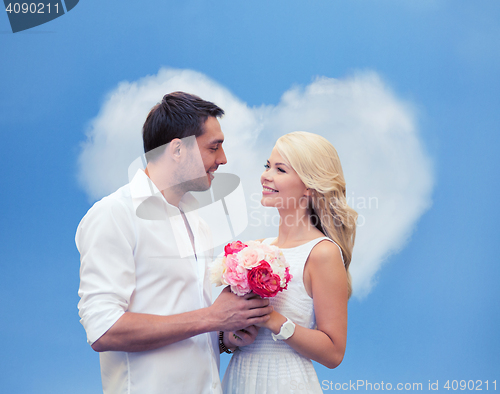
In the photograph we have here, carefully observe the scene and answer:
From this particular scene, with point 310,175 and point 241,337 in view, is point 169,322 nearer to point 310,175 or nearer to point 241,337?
point 241,337

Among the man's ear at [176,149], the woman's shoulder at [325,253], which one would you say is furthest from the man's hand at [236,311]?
the man's ear at [176,149]

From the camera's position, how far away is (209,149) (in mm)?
2516

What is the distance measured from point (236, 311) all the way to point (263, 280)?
208mm

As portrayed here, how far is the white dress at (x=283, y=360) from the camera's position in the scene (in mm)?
2311

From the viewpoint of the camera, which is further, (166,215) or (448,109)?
(448,109)

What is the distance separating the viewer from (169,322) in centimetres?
201

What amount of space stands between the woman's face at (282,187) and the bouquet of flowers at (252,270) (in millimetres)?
431

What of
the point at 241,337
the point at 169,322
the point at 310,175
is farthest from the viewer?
the point at 310,175

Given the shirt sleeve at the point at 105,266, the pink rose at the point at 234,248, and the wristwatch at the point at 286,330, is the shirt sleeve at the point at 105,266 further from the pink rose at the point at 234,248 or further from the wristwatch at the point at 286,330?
the wristwatch at the point at 286,330

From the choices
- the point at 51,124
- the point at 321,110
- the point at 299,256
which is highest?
the point at 51,124

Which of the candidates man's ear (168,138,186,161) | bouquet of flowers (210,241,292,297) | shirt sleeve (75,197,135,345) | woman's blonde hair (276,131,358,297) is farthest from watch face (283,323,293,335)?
man's ear (168,138,186,161)

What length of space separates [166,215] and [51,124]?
118 inches

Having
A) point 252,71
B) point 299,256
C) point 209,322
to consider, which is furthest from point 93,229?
point 252,71

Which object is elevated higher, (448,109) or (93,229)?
(448,109)
